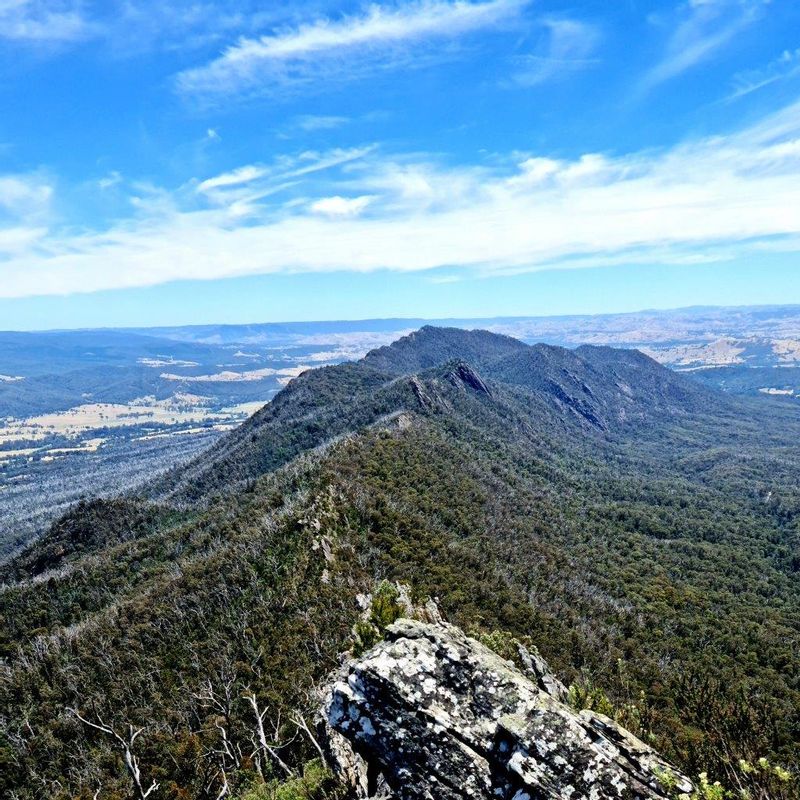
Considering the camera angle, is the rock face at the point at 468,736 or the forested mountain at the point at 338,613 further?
the forested mountain at the point at 338,613

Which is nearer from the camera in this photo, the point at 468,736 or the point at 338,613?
the point at 468,736

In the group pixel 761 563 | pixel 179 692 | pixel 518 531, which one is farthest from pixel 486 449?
pixel 179 692

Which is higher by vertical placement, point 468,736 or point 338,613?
point 468,736

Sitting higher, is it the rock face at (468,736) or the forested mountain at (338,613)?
the rock face at (468,736)

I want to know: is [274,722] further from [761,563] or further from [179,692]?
[761,563]
